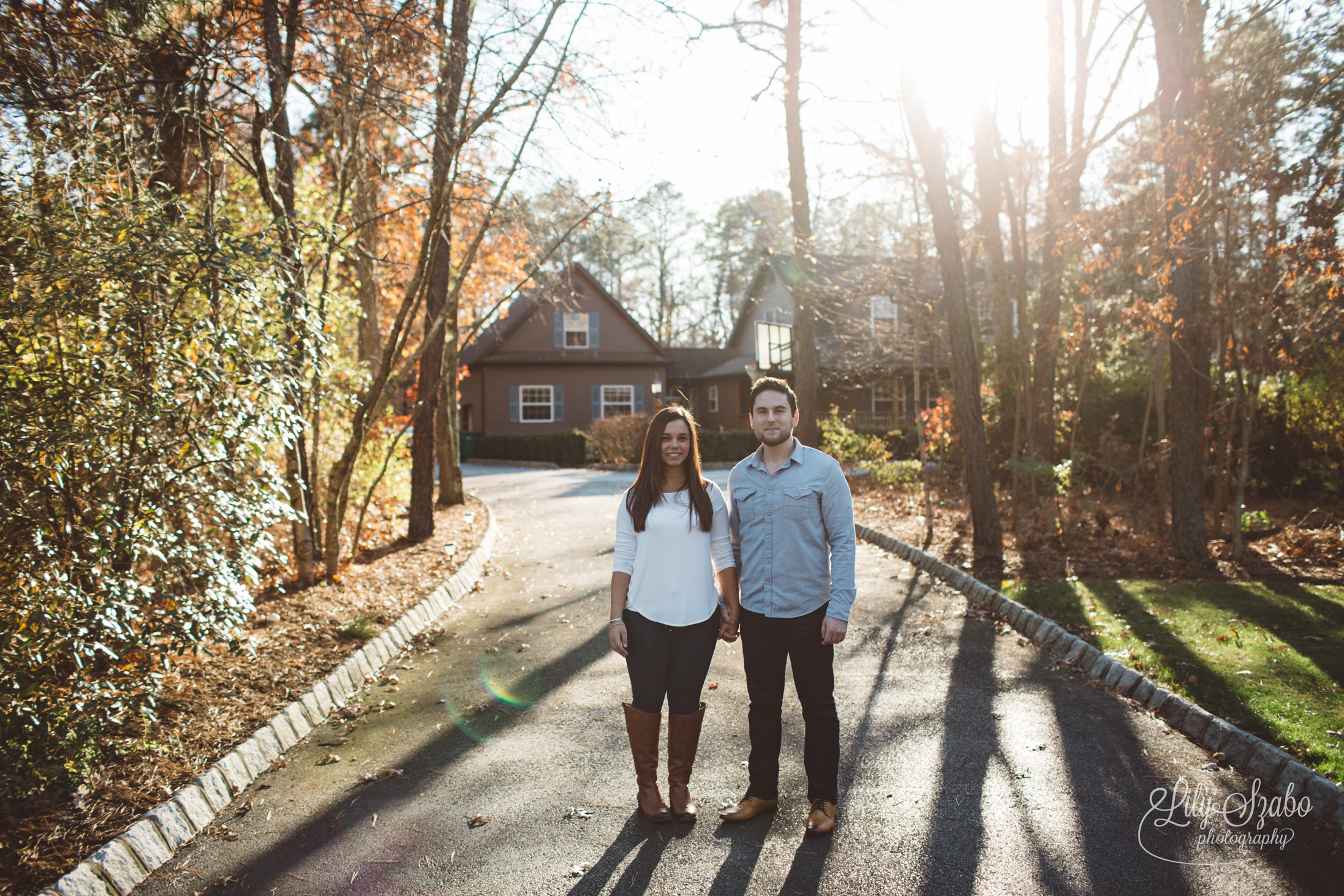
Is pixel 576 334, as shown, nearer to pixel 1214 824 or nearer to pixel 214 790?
pixel 214 790

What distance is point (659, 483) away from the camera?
3.86m

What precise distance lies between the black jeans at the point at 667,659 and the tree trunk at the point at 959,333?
22.3 feet

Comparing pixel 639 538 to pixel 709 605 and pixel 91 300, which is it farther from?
pixel 91 300

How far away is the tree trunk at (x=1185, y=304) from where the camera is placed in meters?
8.43

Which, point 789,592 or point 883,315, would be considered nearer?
point 789,592

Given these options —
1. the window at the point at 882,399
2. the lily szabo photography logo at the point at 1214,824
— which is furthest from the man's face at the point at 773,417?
the window at the point at 882,399

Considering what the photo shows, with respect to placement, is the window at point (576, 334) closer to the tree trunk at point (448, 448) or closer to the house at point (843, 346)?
the house at point (843, 346)

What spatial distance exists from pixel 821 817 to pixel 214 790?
2.95m

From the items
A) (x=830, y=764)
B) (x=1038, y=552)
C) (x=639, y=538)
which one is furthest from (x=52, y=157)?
(x=1038, y=552)

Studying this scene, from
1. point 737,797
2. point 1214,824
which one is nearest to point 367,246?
point 737,797

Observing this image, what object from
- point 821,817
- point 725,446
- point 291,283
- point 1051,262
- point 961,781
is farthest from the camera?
point 725,446

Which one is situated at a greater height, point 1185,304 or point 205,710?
point 1185,304

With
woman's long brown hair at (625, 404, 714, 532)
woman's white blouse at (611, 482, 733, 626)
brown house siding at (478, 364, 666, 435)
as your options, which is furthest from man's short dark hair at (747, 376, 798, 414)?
brown house siding at (478, 364, 666, 435)

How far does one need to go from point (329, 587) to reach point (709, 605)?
565 cm
